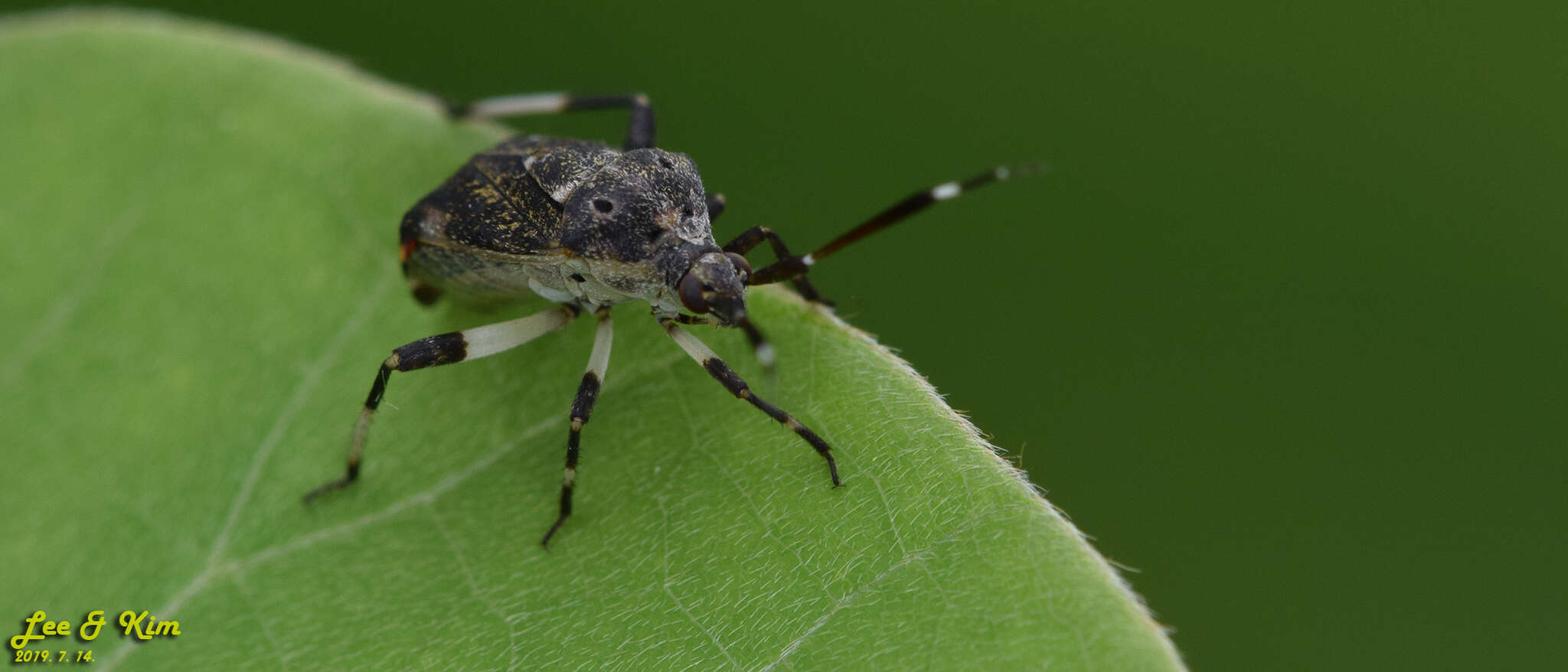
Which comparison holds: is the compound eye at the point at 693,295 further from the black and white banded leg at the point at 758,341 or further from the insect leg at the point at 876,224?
the insect leg at the point at 876,224

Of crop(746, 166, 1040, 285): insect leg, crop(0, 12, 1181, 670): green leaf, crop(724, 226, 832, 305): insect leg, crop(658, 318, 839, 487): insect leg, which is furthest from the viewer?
crop(724, 226, 832, 305): insect leg

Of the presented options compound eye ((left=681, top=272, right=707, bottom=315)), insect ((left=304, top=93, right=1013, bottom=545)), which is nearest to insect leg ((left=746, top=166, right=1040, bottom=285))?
insect ((left=304, top=93, right=1013, bottom=545))

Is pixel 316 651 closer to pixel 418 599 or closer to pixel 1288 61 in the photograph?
pixel 418 599

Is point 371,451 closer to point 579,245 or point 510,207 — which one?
point 579,245

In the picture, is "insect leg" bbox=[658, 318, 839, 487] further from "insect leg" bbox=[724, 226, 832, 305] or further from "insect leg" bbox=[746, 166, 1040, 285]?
"insect leg" bbox=[724, 226, 832, 305]

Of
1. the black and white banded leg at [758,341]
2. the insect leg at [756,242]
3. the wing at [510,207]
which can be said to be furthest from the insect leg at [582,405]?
the insect leg at [756,242]

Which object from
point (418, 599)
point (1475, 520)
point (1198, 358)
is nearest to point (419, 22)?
point (418, 599)

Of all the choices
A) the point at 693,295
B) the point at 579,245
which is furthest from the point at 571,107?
the point at 693,295
